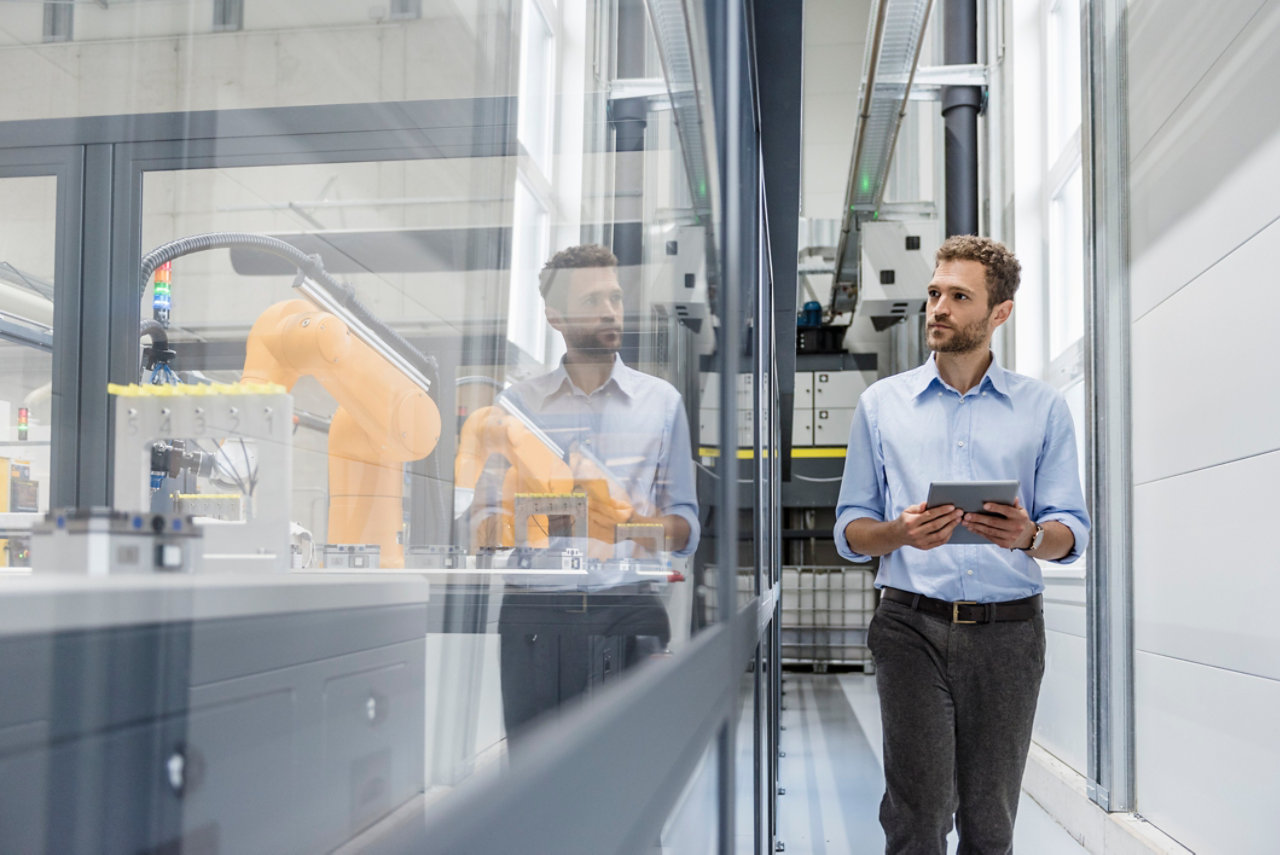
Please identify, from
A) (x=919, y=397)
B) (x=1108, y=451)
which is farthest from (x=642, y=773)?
(x=1108, y=451)

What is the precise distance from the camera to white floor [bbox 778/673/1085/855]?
3.56 metres

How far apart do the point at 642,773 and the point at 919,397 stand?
1.99 metres

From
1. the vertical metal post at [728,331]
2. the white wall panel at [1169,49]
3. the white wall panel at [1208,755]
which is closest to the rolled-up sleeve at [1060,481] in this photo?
the white wall panel at [1208,755]

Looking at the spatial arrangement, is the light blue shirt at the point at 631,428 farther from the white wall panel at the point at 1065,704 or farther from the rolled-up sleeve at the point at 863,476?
the white wall panel at the point at 1065,704

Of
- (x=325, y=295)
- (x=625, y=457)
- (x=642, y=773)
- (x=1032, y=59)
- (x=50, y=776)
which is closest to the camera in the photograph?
(x=50, y=776)

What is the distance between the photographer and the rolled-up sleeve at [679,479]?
0.74m

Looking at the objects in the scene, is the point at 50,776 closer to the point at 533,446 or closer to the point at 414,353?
the point at 414,353

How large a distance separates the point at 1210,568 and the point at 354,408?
2862mm

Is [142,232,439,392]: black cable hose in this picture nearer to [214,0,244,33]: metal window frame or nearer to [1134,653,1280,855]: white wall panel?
[214,0,244,33]: metal window frame

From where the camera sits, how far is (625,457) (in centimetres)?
63

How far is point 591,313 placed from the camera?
0.57 m

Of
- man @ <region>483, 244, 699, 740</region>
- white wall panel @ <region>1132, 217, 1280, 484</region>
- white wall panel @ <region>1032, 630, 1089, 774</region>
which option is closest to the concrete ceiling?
white wall panel @ <region>1032, 630, 1089, 774</region>

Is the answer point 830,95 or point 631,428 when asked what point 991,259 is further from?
point 830,95

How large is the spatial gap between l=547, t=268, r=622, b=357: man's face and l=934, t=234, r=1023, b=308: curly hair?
187 cm
